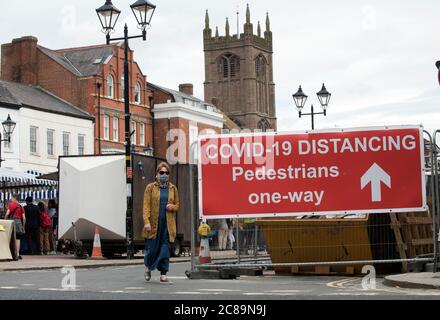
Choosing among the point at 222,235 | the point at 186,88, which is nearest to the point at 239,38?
the point at 186,88

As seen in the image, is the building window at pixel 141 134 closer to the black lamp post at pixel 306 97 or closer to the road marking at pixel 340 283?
the black lamp post at pixel 306 97

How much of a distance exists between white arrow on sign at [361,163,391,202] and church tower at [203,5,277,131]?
446 ft

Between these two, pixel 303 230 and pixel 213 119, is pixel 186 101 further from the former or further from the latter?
pixel 303 230

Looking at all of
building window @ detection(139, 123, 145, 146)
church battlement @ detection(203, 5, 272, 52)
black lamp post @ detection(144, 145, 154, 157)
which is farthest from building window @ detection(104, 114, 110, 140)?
church battlement @ detection(203, 5, 272, 52)

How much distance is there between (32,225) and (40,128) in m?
34.3

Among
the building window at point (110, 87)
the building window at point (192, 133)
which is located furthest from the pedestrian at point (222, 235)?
the building window at point (192, 133)

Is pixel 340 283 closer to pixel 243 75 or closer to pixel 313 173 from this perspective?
A: pixel 313 173

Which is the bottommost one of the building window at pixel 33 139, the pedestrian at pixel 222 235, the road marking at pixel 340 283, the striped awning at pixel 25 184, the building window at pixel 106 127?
the road marking at pixel 340 283

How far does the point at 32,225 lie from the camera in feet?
96.6

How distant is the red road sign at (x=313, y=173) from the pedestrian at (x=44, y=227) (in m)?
14.2

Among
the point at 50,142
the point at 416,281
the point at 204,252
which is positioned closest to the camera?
the point at 416,281

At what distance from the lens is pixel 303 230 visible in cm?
1736

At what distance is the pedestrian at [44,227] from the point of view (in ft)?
98.2
